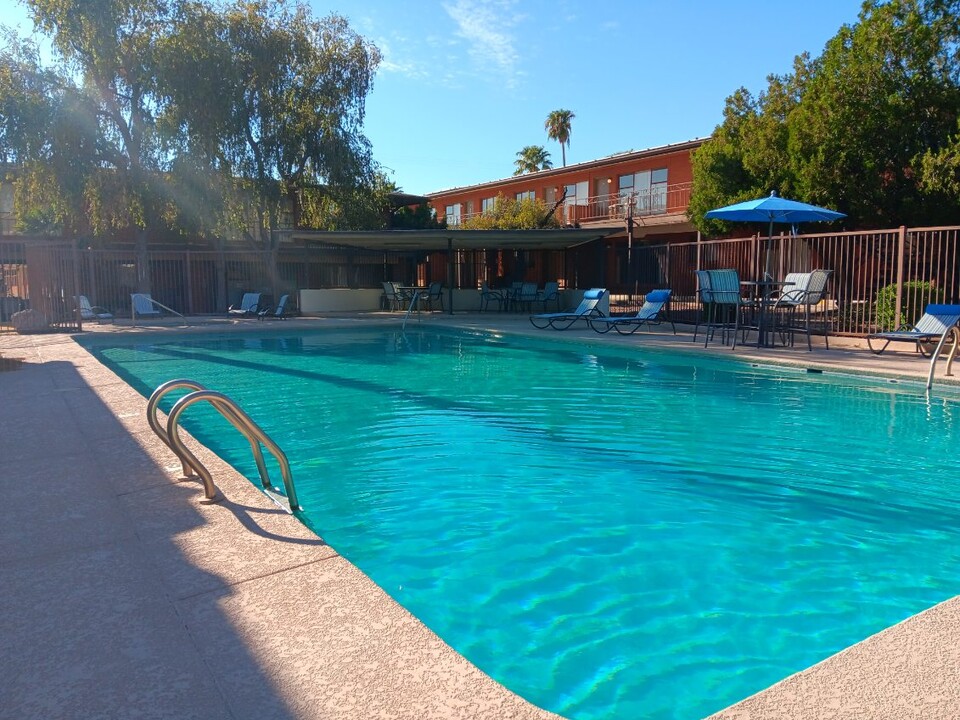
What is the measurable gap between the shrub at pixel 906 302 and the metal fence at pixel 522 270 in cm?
2

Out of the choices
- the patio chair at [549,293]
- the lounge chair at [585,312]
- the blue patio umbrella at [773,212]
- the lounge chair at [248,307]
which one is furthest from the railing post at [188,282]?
the blue patio umbrella at [773,212]

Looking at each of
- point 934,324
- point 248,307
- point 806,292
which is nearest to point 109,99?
point 248,307

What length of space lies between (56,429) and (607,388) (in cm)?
596

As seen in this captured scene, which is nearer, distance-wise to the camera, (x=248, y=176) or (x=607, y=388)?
(x=607, y=388)

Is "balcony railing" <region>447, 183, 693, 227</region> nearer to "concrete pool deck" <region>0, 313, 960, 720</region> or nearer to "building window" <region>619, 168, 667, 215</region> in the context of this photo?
"building window" <region>619, 168, 667, 215</region>

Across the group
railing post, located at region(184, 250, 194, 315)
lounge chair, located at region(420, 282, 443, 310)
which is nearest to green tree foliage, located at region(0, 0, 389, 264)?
railing post, located at region(184, 250, 194, 315)

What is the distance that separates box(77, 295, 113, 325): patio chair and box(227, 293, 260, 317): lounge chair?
10.2 feet

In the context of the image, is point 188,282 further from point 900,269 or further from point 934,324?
point 934,324

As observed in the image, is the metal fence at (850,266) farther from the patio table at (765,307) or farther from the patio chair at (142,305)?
the patio chair at (142,305)

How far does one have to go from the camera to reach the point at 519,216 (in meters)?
30.2

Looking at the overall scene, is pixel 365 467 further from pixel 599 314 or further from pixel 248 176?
pixel 248 176

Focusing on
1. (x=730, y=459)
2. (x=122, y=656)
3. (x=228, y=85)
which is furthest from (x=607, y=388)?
(x=228, y=85)

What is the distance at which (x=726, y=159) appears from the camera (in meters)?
18.4

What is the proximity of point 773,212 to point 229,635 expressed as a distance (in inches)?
484
